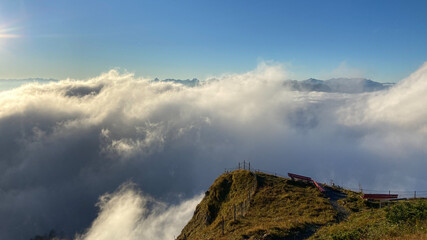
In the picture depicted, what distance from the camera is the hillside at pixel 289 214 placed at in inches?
877

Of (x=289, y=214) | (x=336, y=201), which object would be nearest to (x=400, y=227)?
(x=289, y=214)

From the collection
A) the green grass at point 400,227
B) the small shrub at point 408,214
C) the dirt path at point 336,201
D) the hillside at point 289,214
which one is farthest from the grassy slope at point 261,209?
the small shrub at point 408,214

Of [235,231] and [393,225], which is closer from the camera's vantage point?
[393,225]

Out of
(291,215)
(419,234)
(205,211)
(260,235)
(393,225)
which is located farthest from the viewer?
(205,211)

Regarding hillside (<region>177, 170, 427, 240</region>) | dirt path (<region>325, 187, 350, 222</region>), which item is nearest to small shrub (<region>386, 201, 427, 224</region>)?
hillside (<region>177, 170, 427, 240</region>)

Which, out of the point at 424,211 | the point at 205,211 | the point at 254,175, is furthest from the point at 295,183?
the point at 424,211

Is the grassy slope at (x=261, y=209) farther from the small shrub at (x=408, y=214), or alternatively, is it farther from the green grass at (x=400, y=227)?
the small shrub at (x=408, y=214)

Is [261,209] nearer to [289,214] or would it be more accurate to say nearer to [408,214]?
[289,214]

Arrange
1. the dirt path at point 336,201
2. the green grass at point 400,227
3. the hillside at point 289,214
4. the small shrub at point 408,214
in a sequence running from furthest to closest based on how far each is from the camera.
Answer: the dirt path at point 336,201, the hillside at point 289,214, the small shrub at point 408,214, the green grass at point 400,227

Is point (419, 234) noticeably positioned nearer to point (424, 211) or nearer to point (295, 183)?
point (424, 211)

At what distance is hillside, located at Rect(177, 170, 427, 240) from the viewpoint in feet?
73.0

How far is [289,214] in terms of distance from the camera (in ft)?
133

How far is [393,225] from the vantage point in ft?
70.5

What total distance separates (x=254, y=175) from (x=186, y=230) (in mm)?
21147
